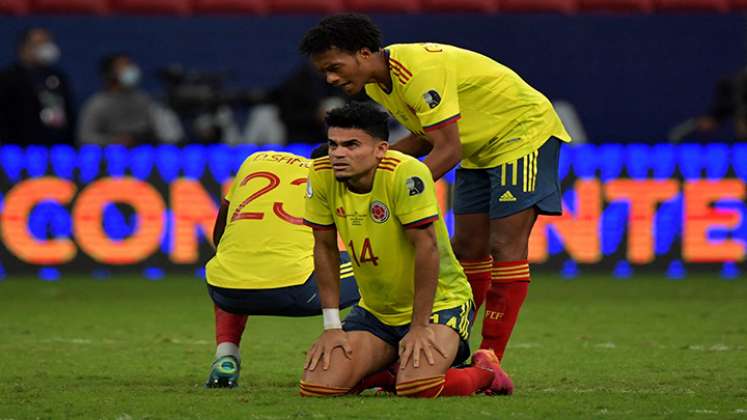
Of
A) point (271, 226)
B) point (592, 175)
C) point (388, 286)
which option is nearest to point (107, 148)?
point (592, 175)

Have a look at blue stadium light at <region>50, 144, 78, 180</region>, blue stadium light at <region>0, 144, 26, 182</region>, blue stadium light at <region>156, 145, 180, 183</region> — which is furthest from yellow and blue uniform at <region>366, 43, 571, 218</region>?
blue stadium light at <region>0, 144, 26, 182</region>

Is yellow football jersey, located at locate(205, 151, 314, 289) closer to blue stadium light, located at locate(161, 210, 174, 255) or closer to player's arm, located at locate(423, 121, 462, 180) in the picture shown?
player's arm, located at locate(423, 121, 462, 180)

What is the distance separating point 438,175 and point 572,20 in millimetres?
9861

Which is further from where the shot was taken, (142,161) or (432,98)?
(142,161)

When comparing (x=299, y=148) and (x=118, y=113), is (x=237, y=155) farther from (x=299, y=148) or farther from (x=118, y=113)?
→ (x=118, y=113)

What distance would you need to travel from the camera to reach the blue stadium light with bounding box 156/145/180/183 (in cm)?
1298

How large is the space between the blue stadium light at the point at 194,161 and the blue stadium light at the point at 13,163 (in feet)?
4.24

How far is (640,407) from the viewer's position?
604 centimetres

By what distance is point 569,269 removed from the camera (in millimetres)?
13164

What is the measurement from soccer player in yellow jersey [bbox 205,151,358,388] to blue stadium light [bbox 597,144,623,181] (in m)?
5.98

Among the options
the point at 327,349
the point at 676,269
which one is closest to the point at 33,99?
the point at 676,269

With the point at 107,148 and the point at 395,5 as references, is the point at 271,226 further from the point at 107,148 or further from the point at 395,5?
the point at 395,5

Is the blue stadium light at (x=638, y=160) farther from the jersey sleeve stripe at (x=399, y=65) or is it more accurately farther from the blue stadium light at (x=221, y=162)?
the jersey sleeve stripe at (x=399, y=65)

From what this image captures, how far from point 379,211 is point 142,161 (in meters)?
6.96
